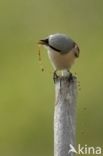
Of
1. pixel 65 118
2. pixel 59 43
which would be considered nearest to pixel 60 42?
pixel 59 43

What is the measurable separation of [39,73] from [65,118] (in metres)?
4.14

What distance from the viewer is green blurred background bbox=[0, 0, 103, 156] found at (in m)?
6.89

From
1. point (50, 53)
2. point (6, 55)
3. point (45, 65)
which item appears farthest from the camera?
point (6, 55)

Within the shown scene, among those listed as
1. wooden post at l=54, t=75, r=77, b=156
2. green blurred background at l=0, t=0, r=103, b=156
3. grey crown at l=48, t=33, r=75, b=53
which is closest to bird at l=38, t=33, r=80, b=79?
grey crown at l=48, t=33, r=75, b=53

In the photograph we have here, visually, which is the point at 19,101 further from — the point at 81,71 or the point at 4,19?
the point at 4,19

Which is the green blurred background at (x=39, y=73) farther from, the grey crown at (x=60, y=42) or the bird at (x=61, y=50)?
the grey crown at (x=60, y=42)

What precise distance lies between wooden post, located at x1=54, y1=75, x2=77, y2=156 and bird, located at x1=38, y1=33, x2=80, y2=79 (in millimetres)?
168

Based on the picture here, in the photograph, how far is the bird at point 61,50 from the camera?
4.07 m

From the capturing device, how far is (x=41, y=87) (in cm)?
775

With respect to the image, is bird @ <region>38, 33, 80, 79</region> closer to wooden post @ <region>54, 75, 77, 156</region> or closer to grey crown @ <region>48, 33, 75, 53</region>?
grey crown @ <region>48, 33, 75, 53</region>

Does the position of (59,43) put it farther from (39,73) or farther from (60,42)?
(39,73)

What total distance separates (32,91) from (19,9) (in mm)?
1611

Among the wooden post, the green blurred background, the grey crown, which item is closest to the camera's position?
the wooden post

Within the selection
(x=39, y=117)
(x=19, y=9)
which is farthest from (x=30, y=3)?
(x=39, y=117)
